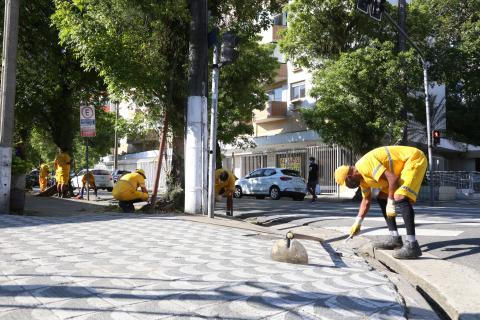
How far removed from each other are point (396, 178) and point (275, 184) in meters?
15.8

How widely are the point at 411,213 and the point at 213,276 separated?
2.67m

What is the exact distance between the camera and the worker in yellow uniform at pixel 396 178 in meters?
5.84

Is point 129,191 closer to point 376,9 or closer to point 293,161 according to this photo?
point 376,9

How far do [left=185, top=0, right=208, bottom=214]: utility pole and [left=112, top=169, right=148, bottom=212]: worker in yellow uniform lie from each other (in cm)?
156

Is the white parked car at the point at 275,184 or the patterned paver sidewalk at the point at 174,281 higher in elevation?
the white parked car at the point at 275,184

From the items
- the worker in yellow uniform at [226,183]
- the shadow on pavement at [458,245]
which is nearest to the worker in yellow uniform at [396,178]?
the shadow on pavement at [458,245]

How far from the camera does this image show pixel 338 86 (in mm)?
19453

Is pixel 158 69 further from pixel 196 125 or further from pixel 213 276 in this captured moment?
pixel 213 276

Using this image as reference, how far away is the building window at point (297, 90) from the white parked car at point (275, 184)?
10.1 meters

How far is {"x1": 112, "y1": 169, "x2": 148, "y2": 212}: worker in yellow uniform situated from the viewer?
1134cm

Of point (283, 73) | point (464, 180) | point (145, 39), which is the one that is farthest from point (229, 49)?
point (283, 73)

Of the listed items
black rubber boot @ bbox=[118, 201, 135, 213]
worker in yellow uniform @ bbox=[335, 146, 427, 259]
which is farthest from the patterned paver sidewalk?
black rubber boot @ bbox=[118, 201, 135, 213]

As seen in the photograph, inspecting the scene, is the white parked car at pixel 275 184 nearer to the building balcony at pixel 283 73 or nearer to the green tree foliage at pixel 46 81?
the green tree foliage at pixel 46 81

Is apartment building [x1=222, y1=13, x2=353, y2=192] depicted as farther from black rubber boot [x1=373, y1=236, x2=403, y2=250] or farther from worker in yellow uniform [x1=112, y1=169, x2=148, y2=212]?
black rubber boot [x1=373, y1=236, x2=403, y2=250]
